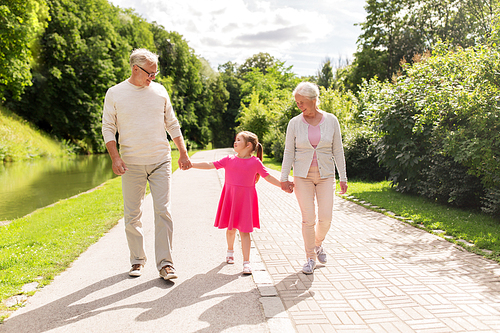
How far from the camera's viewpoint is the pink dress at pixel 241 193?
459 cm

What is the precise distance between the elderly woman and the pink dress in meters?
0.38

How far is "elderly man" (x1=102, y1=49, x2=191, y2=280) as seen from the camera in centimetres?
426

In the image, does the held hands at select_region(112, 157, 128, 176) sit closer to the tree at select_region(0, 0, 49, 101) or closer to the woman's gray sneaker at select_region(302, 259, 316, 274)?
the woman's gray sneaker at select_region(302, 259, 316, 274)

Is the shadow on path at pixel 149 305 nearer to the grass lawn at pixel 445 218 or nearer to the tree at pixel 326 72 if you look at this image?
the grass lawn at pixel 445 218

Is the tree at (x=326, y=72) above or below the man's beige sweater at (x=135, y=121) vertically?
above

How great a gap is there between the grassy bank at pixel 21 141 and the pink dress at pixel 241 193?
1038 inches

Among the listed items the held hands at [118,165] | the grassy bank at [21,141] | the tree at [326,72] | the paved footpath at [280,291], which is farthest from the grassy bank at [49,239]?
the tree at [326,72]

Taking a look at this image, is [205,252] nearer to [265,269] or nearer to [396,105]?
[265,269]

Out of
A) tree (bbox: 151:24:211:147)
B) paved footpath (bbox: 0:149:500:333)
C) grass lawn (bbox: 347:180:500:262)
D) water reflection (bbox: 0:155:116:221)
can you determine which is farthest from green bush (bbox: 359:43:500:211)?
tree (bbox: 151:24:211:147)

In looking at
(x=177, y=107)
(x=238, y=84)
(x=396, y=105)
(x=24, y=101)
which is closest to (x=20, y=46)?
(x=24, y=101)

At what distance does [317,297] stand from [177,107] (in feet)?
173

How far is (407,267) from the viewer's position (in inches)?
187

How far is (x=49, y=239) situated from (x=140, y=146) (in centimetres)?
307

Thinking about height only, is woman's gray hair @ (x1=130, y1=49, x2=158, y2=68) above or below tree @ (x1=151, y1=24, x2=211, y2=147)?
below
